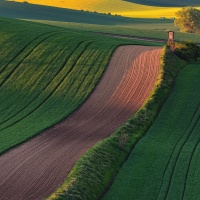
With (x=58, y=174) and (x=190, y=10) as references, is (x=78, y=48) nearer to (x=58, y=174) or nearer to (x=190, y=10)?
(x=58, y=174)

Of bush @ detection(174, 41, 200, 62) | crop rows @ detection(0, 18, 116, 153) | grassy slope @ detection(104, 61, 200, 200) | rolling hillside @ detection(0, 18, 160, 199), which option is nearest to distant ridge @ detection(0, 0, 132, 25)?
rolling hillside @ detection(0, 18, 160, 199)

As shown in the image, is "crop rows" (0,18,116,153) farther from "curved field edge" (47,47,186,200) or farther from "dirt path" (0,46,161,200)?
"curved field edge" (47,47,186,200)

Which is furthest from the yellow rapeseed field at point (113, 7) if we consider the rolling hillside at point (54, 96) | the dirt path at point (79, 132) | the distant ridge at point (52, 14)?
the dirt path at point (79, 132)

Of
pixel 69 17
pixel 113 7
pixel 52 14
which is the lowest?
pixel 113 7

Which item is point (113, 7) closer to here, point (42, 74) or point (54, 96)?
point (42, 74)

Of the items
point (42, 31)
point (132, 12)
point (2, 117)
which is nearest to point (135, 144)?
point (2, 117)

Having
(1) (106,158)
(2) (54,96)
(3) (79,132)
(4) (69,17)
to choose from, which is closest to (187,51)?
(2) (54,96)
